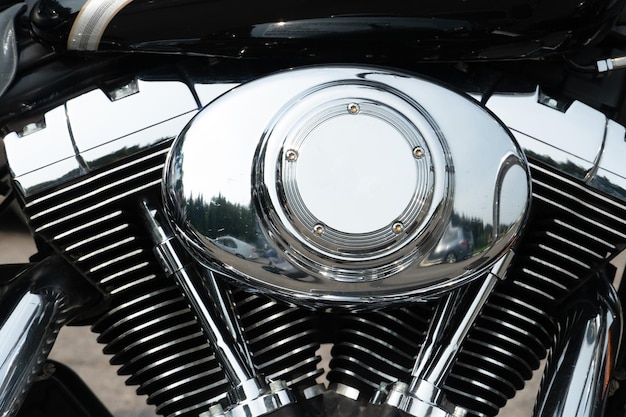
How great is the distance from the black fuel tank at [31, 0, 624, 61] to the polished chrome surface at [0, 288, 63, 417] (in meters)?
0.32

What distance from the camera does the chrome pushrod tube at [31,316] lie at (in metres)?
0.98

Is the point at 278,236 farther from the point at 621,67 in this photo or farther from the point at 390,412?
the point at 621,67

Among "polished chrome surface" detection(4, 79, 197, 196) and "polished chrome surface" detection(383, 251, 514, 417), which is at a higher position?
"polished chrome surface" detection(4, 79, 197, 196)

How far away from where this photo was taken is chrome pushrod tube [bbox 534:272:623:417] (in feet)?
3.23

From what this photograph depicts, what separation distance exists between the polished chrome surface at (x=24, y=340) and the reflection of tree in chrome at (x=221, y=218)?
29 centimetres

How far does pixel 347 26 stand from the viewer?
3.02ft

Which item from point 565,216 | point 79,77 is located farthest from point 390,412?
point 79,77

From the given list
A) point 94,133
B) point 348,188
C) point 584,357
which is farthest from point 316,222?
point 584,357

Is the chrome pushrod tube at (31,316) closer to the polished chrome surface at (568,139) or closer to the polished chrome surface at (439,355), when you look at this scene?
the polished chrome surface at (439,355)

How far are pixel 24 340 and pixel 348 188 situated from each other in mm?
444

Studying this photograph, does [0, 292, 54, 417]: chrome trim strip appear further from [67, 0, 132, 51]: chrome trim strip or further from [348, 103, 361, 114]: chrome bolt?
[348, 103, 361, 114]: chrome bolt

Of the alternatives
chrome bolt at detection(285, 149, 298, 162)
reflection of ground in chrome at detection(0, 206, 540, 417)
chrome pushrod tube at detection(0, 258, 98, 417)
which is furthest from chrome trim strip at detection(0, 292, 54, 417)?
reflection of ground in chrome at detection(0, 206, 540, 417)

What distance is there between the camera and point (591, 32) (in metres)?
0.95

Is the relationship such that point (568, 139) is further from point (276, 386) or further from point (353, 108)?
point (276, 386)
